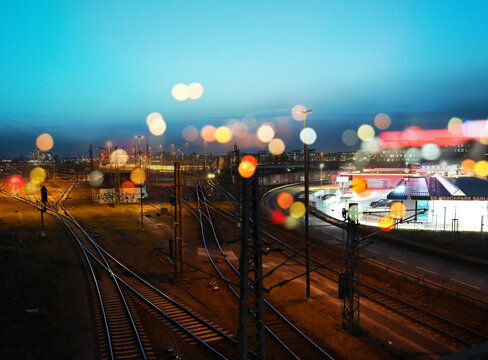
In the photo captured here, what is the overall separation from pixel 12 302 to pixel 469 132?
11537 cm

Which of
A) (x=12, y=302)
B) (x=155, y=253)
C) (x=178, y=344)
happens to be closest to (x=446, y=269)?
(x=178, y=344)

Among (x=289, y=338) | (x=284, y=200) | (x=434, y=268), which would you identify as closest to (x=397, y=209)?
(x=434, y=268)

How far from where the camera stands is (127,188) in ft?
152

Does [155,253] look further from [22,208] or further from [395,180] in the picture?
[395,180]

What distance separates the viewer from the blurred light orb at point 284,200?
4624cm

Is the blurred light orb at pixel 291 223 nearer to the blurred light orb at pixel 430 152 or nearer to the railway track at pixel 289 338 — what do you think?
the railway track at pixel 289 338

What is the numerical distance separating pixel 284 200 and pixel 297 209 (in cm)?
774

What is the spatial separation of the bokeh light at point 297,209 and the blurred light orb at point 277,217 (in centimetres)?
136

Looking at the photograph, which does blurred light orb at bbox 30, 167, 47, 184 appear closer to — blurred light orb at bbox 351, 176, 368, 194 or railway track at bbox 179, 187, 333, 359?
blurred light orb at bbox 351, 176, 368, 194

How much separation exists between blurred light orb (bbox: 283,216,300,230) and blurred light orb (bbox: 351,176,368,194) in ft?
68.2

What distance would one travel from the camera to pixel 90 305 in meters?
15.2

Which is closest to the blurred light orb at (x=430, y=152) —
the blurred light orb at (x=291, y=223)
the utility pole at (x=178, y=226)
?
the blurred light orb at (x=291, y=223)

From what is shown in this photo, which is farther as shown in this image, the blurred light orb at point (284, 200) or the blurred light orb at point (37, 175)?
the blurred light orb at point (37, 175)

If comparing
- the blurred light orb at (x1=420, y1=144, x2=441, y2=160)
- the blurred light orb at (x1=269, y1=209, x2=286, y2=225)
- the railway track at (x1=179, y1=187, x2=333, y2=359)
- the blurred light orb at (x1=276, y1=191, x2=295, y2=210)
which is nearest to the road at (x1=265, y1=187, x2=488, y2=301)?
the railway track at (x1=179, y1=187, x2=333, y2=359)
